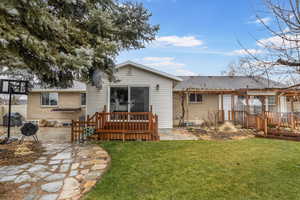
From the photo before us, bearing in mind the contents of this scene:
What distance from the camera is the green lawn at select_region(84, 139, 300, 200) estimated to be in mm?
2631

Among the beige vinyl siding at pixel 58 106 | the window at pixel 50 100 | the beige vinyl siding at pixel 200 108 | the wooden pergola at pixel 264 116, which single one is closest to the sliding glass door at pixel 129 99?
the wooden pergola at pixel 264 116

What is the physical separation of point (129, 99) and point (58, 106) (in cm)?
664

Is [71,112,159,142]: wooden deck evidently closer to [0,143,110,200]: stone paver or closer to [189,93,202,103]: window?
[0,143,110,200]: stone paver

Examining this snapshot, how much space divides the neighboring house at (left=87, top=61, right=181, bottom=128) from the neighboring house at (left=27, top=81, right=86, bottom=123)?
3.58 meters

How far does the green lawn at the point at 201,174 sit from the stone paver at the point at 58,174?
31 cm

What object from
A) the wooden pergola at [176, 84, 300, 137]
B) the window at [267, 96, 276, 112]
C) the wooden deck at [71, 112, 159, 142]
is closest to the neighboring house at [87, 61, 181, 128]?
the wooden deck at [71, 112, 159, 142]

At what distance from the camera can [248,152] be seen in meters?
4.83

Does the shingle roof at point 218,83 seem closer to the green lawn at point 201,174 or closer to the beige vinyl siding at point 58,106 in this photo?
the green lawn at point 201,174

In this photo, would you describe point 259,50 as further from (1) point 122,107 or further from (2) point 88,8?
(1) point 122,107

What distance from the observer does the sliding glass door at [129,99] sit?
8109 millimetres

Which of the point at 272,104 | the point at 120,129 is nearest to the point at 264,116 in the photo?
the point at 272,104

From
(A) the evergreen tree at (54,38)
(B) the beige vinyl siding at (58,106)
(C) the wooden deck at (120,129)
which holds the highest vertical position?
(A) the evergreen tree at (54,38)

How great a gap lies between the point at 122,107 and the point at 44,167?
4.69 metres

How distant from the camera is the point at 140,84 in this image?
834 cm
